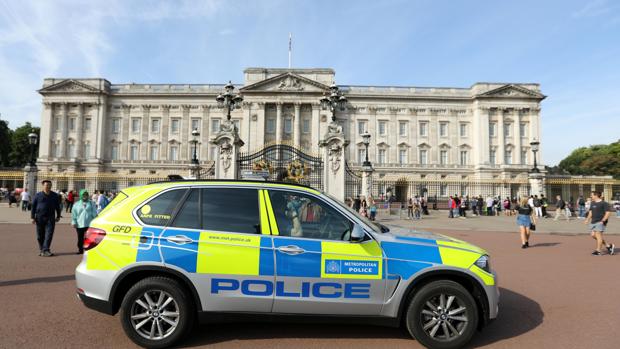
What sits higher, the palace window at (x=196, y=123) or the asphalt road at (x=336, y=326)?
the palace window at (x=196, y=123)

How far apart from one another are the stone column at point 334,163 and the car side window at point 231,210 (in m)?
13.0

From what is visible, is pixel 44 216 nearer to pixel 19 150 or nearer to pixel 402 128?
pixel 402 128

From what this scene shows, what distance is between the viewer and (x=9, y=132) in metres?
65.2

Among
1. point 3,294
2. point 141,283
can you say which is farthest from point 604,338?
point 3,294

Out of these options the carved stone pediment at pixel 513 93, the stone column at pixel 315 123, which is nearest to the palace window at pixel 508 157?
the carved stone pediment at pixel 513 93

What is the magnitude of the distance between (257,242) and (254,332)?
45.5 inches

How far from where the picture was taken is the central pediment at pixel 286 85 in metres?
52.4

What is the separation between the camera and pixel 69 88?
177 ft

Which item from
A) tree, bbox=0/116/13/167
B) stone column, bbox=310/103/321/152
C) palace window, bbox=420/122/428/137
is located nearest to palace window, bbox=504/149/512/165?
palace window, bbox=420/122/428/137

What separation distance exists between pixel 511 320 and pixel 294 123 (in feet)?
166

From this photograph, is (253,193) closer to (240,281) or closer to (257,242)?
(257,242)

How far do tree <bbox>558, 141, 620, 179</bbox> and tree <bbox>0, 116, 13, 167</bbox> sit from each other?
110m

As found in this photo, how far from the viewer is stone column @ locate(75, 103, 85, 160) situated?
178 ft

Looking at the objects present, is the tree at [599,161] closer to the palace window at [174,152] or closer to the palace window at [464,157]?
the palace window at [464,157]
